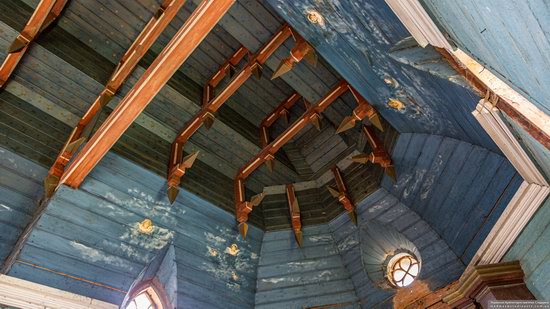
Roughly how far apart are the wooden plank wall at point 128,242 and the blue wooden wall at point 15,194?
0.49 m

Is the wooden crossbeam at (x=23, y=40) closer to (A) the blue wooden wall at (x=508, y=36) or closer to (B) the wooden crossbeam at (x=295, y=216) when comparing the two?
Answer: (B) the wooden crossbeam at (x=295, y=216)

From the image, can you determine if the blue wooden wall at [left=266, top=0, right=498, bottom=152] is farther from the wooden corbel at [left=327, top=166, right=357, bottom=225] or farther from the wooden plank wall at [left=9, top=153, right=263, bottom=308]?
the wooden plank wall at [left=9, top=153, right=263, bottom=308]

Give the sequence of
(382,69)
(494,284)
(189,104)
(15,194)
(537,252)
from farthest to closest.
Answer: (189,104)
(15,194)
(382,69)
(494,284)
(537,252)

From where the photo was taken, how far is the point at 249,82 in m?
9.28

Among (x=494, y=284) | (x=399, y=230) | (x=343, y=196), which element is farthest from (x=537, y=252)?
(x=343, y=196)

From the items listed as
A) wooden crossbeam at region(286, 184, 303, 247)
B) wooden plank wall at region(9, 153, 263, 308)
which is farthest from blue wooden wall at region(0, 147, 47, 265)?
wooden crossbeam at region(286, 184, 303, 247)

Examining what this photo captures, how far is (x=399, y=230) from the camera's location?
7547 millimetres

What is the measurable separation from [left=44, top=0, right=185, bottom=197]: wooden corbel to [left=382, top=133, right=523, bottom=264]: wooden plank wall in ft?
14.1

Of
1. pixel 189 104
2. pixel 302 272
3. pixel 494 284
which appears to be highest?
pixel 189 104

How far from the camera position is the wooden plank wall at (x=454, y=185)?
598 cm

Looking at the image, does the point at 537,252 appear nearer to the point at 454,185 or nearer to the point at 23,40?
the point at 454,185

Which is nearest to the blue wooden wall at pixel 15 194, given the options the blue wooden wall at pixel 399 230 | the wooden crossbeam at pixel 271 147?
the wooden crossbeam at pixel 271 147

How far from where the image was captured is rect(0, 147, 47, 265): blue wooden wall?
6264mm

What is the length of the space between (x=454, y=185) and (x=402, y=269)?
1753 mm
